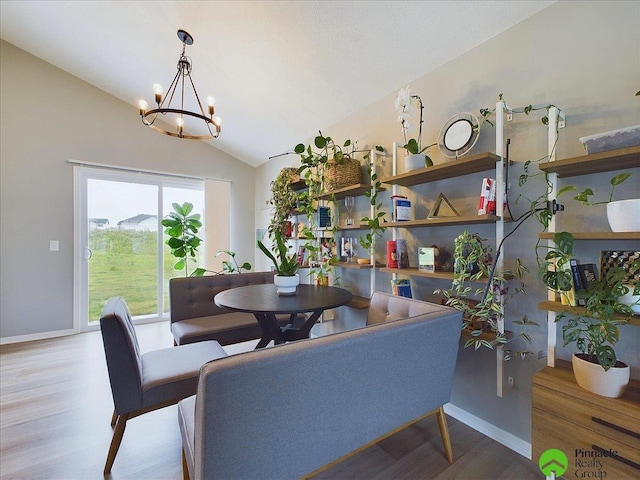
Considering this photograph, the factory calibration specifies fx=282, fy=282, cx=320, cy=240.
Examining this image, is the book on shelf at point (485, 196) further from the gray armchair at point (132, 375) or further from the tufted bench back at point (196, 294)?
the tufted bench back at point (196, 294)

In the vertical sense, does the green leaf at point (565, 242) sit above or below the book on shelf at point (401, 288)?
above

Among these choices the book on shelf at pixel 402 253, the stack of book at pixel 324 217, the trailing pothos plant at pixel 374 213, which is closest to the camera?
the book on shelf at pixel 402 253

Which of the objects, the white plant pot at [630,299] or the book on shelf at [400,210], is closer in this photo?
the white plant pot at [630,299]

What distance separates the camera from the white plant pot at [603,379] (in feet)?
3.68

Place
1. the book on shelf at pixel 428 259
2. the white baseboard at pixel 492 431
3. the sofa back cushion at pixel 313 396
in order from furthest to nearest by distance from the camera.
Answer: the book on shelf at pixel 428 259 → the white baseboard at pixel 492 431 → the sofa back cushion at pixel 313 396

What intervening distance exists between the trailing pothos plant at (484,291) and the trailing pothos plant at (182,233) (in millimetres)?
3330

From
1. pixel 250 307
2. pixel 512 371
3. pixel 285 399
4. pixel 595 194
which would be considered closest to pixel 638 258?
pixel 595 194

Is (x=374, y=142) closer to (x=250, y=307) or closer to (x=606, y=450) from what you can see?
(x=250, y=307)

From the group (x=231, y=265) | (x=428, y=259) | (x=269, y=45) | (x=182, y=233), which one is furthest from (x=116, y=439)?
(x=182, y=233)

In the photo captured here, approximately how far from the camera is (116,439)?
1.40m

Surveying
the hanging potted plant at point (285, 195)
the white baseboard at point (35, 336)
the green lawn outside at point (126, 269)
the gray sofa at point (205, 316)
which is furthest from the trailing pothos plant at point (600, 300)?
the white baseboard at point (35, 336)

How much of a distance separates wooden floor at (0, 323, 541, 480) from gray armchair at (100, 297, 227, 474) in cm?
24

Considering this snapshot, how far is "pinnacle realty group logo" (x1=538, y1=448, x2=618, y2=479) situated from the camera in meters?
1.11

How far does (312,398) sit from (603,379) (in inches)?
46.8
